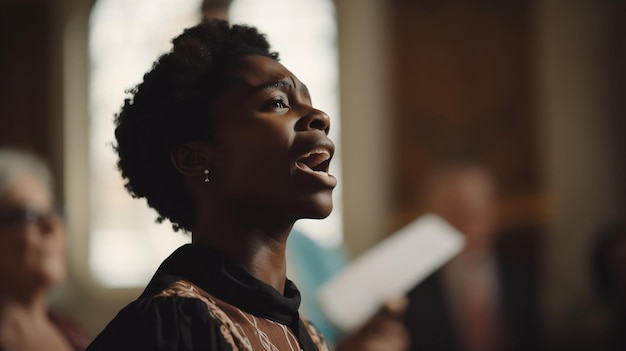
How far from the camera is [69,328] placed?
6.30ft

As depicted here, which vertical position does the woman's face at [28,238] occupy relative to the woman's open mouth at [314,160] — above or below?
below

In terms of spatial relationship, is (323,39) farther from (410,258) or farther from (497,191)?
(410,258)

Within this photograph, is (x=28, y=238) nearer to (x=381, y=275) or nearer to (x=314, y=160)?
(x=381, y=275)

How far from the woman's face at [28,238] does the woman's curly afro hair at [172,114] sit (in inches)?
34.3

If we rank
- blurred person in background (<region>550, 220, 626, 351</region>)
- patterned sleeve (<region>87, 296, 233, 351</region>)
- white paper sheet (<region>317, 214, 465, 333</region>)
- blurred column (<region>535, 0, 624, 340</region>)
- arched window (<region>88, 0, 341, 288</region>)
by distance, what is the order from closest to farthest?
patterned sleeve (<region>87, 296, 233, 351</region>)
white paper sheet (<region>317, 214, 465, 333</region>)
blurred person in background (<region>550, 220, 626, 351</region>)
blurred column (<region>535, 0, 624, 340</region>)
arched window (<region>88, 0, 341, 288</region>)

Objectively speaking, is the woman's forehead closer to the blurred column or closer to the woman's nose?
the woman's nose

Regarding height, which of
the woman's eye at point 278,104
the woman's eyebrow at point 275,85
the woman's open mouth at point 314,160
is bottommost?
the woman's open mouth at point 314,160

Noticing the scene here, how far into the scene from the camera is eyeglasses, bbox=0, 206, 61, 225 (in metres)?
2.01

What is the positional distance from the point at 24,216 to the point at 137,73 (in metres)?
3.70

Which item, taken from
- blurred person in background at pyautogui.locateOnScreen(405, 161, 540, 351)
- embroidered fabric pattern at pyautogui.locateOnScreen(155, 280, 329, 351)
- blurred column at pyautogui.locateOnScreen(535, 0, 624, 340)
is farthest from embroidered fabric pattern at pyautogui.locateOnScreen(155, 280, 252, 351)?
blurred column at pyautogui.locateOnScreen(535, 0, 624, 340)

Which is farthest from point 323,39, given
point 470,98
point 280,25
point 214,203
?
point 214,203

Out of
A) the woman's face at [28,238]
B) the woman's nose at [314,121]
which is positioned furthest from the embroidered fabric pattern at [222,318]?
the woman's face at [28,238]

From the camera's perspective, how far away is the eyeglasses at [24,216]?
6.58 ft

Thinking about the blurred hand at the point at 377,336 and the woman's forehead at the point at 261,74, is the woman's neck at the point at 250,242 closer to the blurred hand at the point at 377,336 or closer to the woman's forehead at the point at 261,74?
the woman's forehead at the point at 261,74
